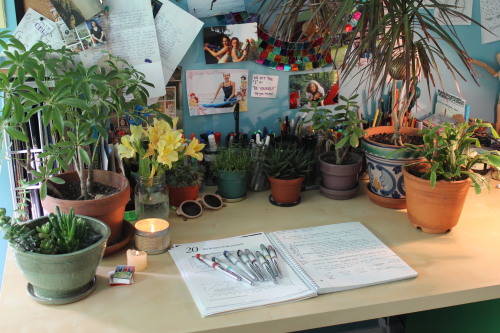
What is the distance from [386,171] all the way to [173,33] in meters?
0.71

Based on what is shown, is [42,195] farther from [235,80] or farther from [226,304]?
[235,80]

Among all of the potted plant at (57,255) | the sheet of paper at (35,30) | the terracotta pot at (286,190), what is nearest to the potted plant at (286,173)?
the terracotta pot at (286,190)

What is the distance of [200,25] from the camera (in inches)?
54.0

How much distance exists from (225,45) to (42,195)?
691 mm

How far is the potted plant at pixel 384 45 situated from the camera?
1.14 m

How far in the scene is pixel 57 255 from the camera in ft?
2.89

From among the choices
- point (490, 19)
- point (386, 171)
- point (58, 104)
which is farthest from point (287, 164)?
point (490, 19)

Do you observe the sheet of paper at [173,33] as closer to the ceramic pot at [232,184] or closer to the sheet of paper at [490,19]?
the ceramic pot at [232,184]

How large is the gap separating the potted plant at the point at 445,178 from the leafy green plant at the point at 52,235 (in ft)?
2.51

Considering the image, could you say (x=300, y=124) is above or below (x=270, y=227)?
above

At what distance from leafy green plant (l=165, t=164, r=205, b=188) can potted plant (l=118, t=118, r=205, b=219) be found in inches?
2.4

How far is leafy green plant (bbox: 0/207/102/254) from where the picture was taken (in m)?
0.92

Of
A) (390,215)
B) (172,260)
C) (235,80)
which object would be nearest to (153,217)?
(172,260)

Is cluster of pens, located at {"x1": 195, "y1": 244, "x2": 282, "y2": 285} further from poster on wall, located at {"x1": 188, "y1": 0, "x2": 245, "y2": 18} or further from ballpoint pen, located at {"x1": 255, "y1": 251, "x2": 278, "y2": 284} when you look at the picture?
poster on wall, located at {"x1": 188, "y1": 0, "x2": 245, "y2": 18}
